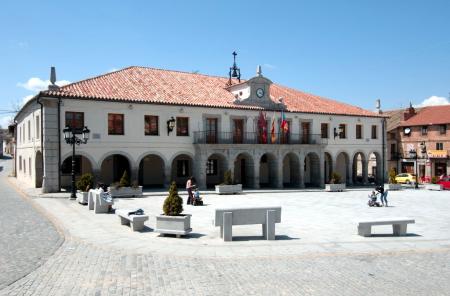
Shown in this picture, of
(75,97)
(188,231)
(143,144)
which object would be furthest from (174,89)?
(188,231)

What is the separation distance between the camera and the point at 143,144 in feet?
91.4

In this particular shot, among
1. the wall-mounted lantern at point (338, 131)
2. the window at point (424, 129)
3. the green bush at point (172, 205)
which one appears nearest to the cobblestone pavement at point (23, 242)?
the green bush at point (172, 205)

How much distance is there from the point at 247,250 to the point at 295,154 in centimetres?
2345

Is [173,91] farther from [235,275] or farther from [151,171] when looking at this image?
[235,275]

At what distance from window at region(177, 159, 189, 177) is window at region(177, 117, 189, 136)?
9.78 feet

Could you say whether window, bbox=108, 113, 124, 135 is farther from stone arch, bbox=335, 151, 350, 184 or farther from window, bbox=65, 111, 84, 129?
stone arch, bbox=335, 151, 350, 184

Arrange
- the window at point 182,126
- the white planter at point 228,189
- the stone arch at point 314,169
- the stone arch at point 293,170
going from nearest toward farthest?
the white planter at point 228,189 < the window at point 182,126 < the stone arch at point 293,170 < the stone arch at point 314,169

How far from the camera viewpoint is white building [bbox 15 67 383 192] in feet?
84.7

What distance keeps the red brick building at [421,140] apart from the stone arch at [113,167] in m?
29.8

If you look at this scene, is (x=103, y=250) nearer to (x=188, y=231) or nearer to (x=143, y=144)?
(x=188, y=231)

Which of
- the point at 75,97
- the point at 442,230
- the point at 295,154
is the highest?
the point at 75,97

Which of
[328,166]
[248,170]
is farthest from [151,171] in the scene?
[328,166]

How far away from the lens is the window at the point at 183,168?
31656 millimetres

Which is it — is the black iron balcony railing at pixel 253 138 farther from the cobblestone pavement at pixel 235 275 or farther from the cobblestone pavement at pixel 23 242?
the cobblestone pavement at pixel 235 275
